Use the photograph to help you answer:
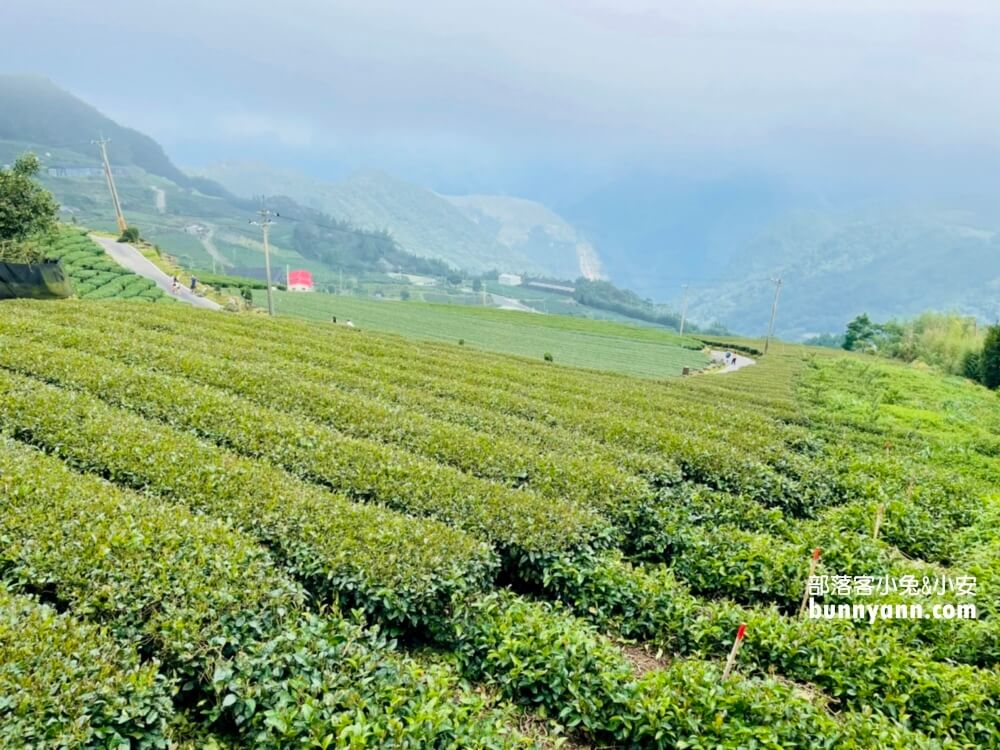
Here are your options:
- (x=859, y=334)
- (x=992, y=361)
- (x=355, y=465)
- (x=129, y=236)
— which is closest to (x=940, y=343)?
(x=992, y=361)

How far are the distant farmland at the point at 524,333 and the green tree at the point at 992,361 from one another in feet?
68.7

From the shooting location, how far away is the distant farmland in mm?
51406

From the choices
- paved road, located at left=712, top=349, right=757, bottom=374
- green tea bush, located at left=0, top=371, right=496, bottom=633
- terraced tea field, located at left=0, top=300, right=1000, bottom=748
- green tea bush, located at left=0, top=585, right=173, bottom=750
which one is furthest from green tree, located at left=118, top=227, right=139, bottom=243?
green tea bush, located at left=0, top=585, right=173, bottom=750

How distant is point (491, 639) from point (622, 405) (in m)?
11.2

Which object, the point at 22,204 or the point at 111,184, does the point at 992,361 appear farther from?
the point at 111,184

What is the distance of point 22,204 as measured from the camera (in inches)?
1265

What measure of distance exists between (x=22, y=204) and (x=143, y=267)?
27.7 metres

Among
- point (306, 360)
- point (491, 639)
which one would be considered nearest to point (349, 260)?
point (306, 360)

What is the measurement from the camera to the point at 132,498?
626 centimetres

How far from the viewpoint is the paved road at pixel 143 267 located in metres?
49.6

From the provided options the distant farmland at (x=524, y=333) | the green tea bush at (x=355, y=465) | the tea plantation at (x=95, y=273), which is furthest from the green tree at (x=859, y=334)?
the green tea bush at (x=355, y=465)

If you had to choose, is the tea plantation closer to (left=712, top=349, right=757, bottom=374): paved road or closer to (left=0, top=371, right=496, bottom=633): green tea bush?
(left=0, top=371, right=496, bottom=633): green tea bush

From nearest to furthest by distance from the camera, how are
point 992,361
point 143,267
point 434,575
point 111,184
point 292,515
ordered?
point 434,575
point 292,515
point 992,361
point 143,267
point 111,184

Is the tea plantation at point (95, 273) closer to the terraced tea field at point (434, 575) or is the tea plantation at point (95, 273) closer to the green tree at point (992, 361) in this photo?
the terraced tea field at point (434, 575)
